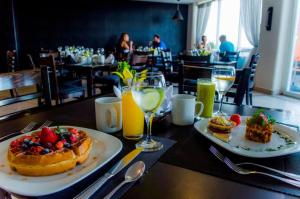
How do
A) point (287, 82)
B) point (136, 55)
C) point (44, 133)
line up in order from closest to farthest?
point (44, 133) < point (136, 55) < point (287, 82)

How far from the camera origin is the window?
767 cm

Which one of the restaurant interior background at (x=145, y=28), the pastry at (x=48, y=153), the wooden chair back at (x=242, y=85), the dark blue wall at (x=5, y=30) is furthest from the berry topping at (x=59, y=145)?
the dark blue wall at (x=5, y=30)

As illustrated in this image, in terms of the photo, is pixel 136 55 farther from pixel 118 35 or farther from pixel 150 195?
pixel 118 35

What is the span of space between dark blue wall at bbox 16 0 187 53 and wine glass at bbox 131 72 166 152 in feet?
23.6

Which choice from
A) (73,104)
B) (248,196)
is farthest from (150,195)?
(73,104)

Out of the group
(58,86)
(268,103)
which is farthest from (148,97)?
(268,103)

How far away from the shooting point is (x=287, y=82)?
18.4ft

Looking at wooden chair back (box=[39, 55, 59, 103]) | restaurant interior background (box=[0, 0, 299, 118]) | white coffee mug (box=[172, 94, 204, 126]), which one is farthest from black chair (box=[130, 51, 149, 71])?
white coffee mug (box=[172, 94, 204, 126])

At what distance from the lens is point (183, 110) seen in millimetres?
1049

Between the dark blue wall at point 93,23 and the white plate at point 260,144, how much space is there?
7.31 meters

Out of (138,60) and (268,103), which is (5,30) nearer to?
(138,60)

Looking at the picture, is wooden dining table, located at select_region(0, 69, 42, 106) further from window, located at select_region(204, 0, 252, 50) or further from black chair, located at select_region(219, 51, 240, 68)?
window, located at select_region(204, 0, 252, 50)

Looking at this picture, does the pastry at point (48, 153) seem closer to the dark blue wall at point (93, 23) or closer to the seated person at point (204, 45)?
the seated person at point (204, 45)

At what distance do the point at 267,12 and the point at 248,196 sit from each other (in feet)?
19.6
